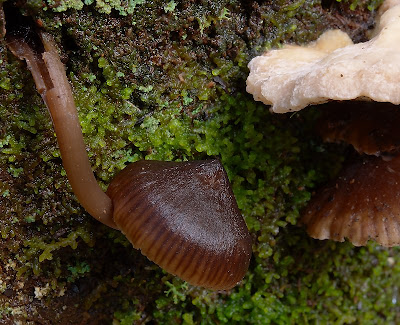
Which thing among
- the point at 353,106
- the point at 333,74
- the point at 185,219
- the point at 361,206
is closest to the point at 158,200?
the point at 185,219

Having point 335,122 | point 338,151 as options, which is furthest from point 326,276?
point 335,122

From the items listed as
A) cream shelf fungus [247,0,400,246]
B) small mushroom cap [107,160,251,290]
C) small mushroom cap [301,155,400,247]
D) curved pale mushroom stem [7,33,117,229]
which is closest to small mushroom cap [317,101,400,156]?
cream shelf fungus [247,0,400,246]

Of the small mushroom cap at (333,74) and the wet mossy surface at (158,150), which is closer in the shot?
the small mushroom cap at (333,74)

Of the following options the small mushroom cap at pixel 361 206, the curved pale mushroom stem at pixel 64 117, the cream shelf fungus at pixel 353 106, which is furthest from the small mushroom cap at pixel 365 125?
the curved pale mushroom stem at pixel 64 117

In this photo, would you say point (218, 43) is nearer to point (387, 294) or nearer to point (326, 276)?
point (326, 276)

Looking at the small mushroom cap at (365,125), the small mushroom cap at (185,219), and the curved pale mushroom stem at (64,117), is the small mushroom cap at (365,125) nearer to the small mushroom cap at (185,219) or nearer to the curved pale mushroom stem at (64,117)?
the small mushroom cap at (185,219)

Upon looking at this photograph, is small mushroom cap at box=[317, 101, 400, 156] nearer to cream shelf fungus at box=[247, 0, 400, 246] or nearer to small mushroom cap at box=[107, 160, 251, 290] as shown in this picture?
cream shelf fungus at box=[247, 0, 400, 246]

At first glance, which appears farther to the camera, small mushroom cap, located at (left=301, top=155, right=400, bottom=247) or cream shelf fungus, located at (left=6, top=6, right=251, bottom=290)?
small mushroom cap, located at (left=301, top=155, right=400, bottom=247)
